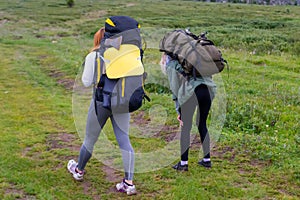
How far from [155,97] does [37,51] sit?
1279 centimetres

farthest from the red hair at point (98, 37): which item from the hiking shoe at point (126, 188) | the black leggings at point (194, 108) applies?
the hiking shoe at point (126, 188)

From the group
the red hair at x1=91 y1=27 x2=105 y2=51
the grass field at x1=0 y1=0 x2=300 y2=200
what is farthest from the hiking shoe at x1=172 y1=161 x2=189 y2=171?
the red hair at x1=91 y1=27 x2=105 y2=51

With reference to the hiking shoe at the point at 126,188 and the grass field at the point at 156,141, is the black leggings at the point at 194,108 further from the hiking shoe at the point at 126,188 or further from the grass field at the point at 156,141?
the hiking shoe at the point at 126,188

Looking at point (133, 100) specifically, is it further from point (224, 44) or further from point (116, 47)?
point (224, 44)

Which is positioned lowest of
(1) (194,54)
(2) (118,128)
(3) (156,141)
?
(3) (156,141)

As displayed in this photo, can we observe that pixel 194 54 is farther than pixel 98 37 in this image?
Yes

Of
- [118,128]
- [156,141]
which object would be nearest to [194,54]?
[118,128]

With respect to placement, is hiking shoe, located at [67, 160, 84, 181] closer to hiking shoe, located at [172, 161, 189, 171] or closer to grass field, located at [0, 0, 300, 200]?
grass field, located at [0, 0, 300, 200]

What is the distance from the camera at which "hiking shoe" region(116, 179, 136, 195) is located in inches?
228

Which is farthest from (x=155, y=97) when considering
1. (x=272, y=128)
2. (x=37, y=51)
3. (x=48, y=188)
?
(x=37, y=51)

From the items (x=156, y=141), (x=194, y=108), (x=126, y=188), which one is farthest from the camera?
(x=156, y=141)

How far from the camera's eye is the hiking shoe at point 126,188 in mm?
5803

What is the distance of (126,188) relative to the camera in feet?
19.2

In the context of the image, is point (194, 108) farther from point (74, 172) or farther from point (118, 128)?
point (74, 172)
